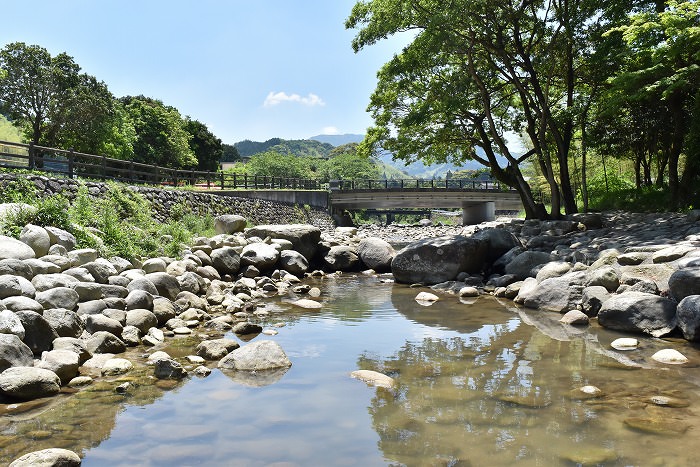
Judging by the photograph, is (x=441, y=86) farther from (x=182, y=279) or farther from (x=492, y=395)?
(x=492, y=395)

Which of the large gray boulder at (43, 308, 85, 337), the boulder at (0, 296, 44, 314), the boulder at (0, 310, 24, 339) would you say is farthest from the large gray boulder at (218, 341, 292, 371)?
the boulder at (0, 296, 44, 314)

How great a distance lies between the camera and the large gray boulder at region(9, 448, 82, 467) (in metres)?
4.10

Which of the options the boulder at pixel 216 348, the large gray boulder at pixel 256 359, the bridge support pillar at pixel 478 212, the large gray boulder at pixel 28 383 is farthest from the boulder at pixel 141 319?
the bridge support pillar at pixel 478 212

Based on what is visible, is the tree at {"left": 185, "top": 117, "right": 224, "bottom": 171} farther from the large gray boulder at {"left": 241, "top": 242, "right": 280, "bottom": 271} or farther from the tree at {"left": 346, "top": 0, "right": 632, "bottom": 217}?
the large gray boulder at {"left": 241, "top": 242, "right": 280, "bottom": 271}

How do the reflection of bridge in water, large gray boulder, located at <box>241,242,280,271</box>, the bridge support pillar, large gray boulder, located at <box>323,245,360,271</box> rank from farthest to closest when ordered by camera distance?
1. the bridge support pillar
2. the reflection of bridge in water
3. large gray boulder, located at <box>323,245,360,271</box>
4. large gray boulder, located at <box>241,242,280,271</box>

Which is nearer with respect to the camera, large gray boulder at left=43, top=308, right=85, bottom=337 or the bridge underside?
large gray boulder at left=43, top=308, right=85, bottom=337

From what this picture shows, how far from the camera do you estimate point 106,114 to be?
123 feet

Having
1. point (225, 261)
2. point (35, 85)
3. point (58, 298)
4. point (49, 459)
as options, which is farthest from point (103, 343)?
point (35, 85)

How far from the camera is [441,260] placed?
49.4 ft

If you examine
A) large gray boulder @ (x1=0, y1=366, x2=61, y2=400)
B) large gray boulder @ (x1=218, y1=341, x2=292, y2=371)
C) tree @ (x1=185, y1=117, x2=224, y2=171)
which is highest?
tree @ (x1=185, y1=117, x2=224, y2=171)

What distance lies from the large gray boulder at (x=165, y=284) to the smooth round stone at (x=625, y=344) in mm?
7850

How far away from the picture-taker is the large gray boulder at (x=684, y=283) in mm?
8148

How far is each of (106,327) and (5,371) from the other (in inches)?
81.5

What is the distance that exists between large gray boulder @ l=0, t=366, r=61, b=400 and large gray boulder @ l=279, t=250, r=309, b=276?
1037 centimetres
